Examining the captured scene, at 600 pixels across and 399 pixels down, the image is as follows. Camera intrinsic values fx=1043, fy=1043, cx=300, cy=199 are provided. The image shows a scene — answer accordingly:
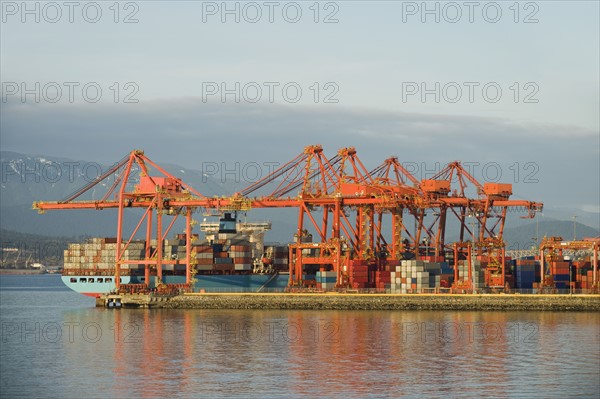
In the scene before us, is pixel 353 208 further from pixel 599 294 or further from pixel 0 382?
pixel 0 382

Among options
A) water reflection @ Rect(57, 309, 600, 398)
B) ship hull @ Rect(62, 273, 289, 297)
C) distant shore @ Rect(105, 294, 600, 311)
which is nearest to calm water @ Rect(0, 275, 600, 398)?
water reflection @ Rect(57, 309, 600, 398)

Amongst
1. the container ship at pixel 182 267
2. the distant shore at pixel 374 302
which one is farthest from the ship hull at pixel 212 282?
the distant shore at pixel 374 302

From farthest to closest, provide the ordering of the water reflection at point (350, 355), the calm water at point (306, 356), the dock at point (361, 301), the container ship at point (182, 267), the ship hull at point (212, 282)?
the container ship at point (182, 267), the ship hull at point (212, 282), the dock at point (361, 301), the water reflection at point (350, 355), the calm water at point (306, 356)

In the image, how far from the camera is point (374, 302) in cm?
9706

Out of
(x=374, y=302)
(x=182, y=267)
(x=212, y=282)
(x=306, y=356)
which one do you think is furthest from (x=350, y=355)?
(x=182, y=267)

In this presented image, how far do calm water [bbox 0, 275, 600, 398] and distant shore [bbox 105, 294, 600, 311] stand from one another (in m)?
4.02

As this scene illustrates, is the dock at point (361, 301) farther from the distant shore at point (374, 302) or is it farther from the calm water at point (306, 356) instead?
the calm water at point (306, 356)

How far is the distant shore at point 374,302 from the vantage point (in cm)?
9281

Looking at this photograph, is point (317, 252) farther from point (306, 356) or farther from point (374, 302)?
point (306, 356)

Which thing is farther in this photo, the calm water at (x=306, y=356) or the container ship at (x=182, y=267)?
the container ship at (x=182, y=267)

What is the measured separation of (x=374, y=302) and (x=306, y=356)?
3777cm

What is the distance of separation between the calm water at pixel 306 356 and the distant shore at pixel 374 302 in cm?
402

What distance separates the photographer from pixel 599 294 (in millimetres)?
94625

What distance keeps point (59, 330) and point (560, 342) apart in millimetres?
37175
